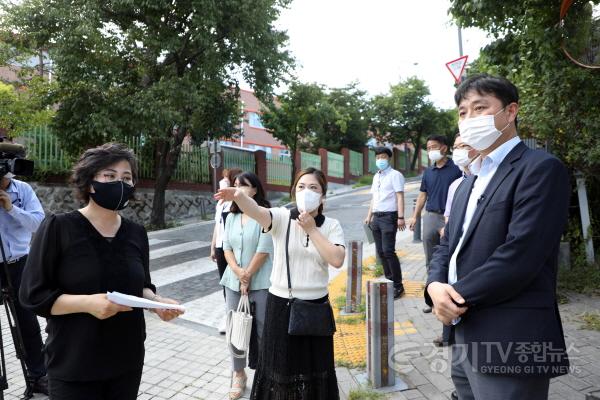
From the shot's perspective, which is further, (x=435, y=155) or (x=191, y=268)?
(x=191, y=268)

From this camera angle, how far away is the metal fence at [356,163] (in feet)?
109

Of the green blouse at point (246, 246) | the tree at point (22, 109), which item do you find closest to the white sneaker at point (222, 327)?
the green blouse at point (246, 246)

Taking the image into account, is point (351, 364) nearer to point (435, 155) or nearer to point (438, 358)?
point (438, 358)

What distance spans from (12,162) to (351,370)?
3194 millimetres

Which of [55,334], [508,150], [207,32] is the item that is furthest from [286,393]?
[207,32]

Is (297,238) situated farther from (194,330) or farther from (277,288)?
(194,330)

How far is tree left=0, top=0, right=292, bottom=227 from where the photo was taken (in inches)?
445

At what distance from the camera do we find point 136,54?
12633 mm

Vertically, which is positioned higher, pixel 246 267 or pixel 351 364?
pixel 246 267

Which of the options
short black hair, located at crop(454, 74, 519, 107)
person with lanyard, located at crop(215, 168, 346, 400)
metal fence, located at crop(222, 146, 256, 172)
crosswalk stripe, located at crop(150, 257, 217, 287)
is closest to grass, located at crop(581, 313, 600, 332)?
person with lanyard, located at crop(215, 168, 346, 400)

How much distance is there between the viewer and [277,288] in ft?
9.61

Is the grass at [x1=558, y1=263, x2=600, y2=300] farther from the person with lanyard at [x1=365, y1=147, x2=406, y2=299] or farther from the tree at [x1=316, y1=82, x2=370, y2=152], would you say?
the tree at [x1=316, y1=82, x2=370, y2=152]

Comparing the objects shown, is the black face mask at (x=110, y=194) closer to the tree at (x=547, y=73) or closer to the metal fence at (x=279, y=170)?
the tree at (x=547, y=73)

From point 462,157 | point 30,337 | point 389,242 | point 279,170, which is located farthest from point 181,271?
point 279,170
